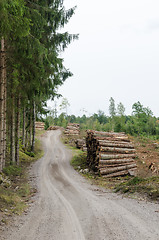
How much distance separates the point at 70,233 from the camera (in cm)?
472

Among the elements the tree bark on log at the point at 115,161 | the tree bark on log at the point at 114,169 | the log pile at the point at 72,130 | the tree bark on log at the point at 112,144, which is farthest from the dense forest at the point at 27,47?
the log pile at the point at 72,130

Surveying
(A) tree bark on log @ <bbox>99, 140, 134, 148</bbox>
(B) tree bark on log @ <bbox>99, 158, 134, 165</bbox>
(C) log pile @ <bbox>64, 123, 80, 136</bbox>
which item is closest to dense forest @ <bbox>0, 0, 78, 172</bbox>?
(A) tree bark on log @ <bbox>99, 140, 134, 148</bbox>

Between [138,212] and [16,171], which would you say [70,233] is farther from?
[16,171]

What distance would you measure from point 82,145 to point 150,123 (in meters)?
43.1

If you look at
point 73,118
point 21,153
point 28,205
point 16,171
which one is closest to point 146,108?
point 21,153

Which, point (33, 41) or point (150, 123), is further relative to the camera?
point (150, 123)

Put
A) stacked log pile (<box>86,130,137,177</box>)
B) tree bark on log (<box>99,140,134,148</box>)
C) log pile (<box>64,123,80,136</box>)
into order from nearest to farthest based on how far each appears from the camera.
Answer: stacked log pile (<box>86,130,137,177</box>) < tree bark on log (<box>99,140,134,148</box>) < log pile (<box>64,123,80,136</box>)

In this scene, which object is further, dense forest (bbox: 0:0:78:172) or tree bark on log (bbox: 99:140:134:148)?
tree bark on log (bbox: 99:140:134:148)

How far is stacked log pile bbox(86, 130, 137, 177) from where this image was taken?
1425cm

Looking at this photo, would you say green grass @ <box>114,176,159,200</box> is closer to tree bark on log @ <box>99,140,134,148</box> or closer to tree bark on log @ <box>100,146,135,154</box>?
tree bark on log @ <box>100,146,135,154</box>

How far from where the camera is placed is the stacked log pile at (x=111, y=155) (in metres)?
14.2

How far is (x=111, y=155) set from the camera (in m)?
14.8

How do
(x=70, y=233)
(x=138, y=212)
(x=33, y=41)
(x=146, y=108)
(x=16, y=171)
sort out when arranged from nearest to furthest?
(x=70, y=233), (x=138, y=212), (x=33, y=41), (x=16, y=171), (x=146, y=108)

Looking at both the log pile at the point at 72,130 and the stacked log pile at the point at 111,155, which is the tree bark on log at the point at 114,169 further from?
the log pile at the point at 72,130
